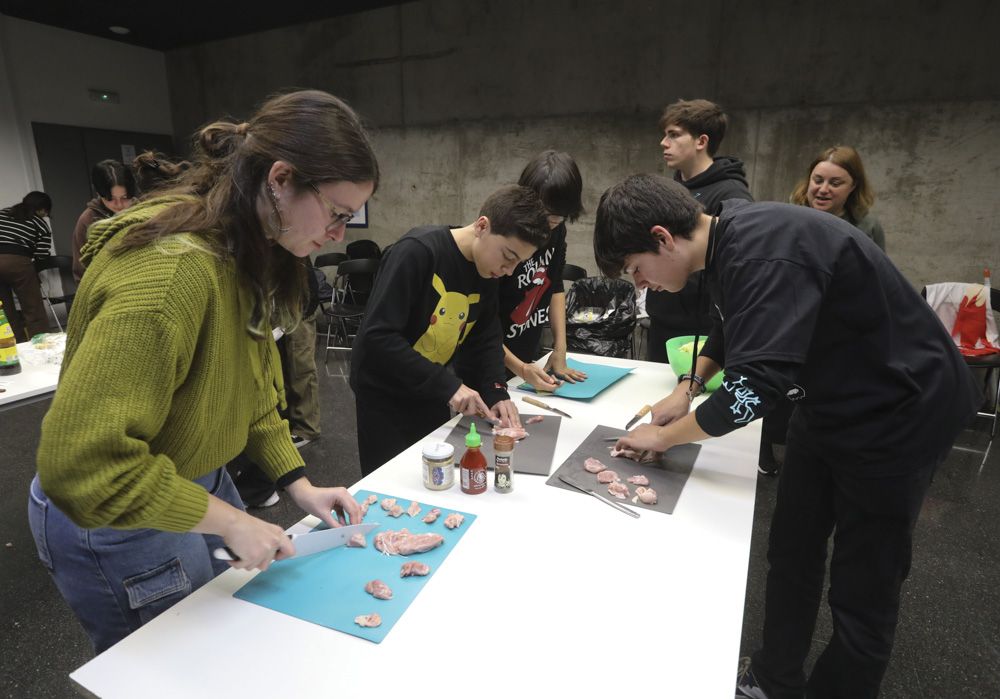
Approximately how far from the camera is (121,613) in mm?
944

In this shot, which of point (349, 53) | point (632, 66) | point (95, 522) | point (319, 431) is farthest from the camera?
point (349, 53)

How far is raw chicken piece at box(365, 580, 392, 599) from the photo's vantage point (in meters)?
0.97

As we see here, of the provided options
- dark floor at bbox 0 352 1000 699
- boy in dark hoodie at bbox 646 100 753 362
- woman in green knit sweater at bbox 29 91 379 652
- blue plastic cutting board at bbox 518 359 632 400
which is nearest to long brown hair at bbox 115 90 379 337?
woman in green knit sweater at bbox 29 91 379 652

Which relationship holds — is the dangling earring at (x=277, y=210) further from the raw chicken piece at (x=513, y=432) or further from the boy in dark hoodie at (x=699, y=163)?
the boy in dark hoodie at (x=699, y=163)

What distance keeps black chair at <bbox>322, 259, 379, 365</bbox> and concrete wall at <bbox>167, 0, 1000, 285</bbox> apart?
82 cm

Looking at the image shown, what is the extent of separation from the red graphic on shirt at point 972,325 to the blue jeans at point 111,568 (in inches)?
170

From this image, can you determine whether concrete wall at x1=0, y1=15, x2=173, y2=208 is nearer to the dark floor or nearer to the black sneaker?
the dark floor

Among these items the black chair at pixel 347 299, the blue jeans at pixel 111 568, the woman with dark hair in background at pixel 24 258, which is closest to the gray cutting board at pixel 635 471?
the blue jeans at pixel 111 568

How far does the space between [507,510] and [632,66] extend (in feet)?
15.1

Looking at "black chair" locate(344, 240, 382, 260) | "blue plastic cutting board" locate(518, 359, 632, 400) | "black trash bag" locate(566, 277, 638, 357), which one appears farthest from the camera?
"black chair" locate(344, 240, 382, 260)

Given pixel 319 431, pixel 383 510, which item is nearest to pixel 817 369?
pixel 383 510

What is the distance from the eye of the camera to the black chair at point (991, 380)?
10.9 ft

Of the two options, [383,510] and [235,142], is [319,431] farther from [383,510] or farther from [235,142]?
[235,142]

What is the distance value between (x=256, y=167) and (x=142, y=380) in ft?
1.13
